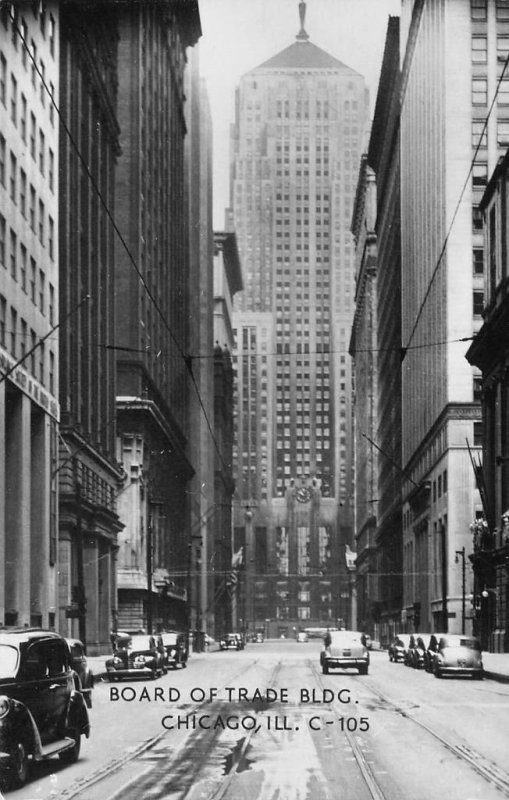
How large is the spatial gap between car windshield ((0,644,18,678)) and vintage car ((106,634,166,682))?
98.6 ft

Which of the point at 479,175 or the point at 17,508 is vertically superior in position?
the point at 479,175

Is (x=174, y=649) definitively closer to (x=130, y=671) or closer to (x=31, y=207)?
(x=130, y=671)

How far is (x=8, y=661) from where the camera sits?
17.9 meters

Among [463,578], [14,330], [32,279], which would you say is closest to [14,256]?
[14,330]

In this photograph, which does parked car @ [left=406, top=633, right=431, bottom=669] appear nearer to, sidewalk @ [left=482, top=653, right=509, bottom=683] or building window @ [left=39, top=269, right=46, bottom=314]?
sidewalk @ [left=482, top=653, right=509, bottom=683]

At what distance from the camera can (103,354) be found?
311 ft

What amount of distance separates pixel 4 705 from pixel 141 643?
33164 mm

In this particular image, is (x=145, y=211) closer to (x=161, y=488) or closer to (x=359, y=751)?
(x=161, y=488)

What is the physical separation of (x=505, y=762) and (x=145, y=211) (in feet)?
323

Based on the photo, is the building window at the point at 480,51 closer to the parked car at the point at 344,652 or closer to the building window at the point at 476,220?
the building window at the point at 476,220

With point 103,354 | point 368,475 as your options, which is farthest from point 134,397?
point 368,475

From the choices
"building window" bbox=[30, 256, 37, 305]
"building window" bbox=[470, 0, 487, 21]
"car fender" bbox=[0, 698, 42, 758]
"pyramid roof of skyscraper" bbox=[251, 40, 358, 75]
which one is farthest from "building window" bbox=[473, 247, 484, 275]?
"car fender" bbox=[0, 698, 42, 758]

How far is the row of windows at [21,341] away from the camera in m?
55.5

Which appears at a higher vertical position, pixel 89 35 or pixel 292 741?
pixel 89 35
